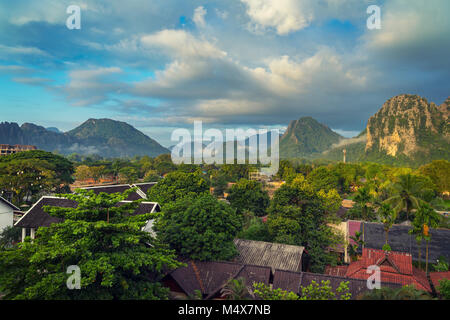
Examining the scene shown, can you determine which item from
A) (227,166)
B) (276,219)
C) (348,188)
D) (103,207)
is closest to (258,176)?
(227,166)

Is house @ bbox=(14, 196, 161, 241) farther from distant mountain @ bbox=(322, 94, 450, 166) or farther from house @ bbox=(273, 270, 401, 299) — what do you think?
distant mountain @ bbox=(322, 94, 450, 166)

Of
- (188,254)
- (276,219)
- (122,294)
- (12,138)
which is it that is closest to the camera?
(122,294)

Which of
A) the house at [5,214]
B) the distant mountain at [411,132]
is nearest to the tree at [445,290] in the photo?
the house at [5,214]

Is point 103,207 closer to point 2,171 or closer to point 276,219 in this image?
point 276,219

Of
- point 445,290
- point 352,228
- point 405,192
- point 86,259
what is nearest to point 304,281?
point 445,290

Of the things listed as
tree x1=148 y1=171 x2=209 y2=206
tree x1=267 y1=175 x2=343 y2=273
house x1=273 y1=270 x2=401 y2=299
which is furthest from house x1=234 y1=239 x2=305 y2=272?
tree x1=148 y1=171 x2=209 y2=206

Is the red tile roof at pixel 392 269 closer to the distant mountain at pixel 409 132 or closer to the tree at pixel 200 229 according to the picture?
the tree at pixel 200 229

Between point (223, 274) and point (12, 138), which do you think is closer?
point (223, 274)
